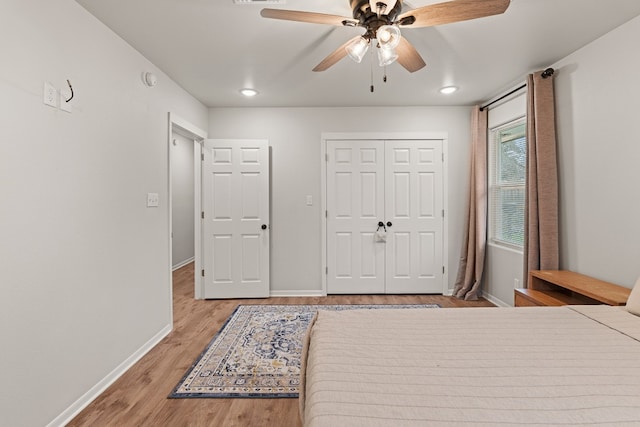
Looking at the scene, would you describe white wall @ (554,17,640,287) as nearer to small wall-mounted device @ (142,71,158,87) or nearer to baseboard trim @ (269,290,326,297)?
baseboard trim @ (269,290,326,297)

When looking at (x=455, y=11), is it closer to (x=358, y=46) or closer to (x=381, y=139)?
(x=358, y=46)

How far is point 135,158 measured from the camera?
7.97 feet

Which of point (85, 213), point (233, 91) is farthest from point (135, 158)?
point (233, 91)

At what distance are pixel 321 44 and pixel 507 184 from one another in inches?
101

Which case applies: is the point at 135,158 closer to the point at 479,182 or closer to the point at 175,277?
the point at 175,277

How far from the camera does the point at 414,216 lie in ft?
13.0

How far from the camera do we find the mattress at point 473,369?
85 centimetres

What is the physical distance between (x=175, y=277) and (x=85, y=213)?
337 centimetres

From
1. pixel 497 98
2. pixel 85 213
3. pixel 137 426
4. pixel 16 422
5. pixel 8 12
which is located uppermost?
pixel 497 98

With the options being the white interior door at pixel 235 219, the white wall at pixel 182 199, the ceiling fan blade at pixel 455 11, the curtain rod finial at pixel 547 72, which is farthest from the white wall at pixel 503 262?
the white wall at pixel 182 199

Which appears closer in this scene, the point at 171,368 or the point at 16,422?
the point at 16,422

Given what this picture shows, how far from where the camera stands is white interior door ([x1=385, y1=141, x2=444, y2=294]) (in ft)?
12.9

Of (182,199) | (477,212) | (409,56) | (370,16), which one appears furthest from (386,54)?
(182,199)

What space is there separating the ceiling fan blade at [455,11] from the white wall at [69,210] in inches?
74.7
